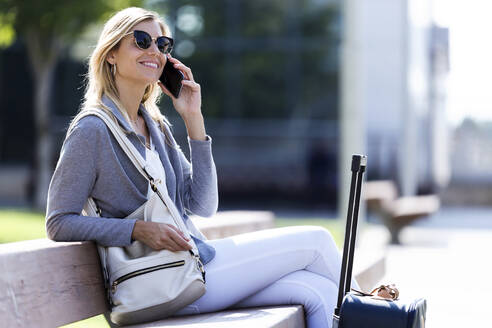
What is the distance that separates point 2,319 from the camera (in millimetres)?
2855

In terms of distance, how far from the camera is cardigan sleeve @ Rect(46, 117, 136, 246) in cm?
326

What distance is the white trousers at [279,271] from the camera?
11.7 ft

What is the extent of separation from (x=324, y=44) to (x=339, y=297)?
2001 centimetres

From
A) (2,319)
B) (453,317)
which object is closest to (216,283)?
(2,319)

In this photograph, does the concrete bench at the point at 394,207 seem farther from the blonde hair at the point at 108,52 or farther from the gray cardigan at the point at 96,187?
the gray cardigan at the point at 96,187

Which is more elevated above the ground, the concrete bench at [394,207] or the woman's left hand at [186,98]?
the woman's left hand at [186,98]

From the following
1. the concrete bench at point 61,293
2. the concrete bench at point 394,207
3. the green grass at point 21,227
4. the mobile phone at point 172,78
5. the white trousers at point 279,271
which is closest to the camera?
the concrete bench at point 61,293

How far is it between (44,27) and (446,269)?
10002 millimetres

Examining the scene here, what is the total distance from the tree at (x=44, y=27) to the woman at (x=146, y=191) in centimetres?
1150

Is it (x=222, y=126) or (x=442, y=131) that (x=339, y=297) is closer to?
(x=222, y=126)

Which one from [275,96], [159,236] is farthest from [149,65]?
[275,96]

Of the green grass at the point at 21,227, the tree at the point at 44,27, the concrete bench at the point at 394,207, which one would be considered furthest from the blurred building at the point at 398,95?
the green grass at the point at 21,227

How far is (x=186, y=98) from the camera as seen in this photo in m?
3.90

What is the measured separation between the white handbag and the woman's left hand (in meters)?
0.53
